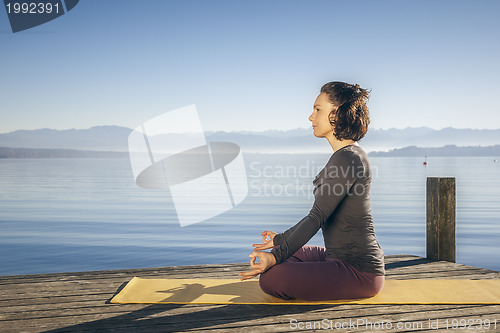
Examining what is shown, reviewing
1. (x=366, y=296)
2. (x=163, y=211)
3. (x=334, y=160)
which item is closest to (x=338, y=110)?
(x=334, y=160)

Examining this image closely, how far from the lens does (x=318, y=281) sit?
11.5 feet

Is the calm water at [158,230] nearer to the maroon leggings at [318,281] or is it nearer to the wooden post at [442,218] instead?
the wooden post at [442,218]

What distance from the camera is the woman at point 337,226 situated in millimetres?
3344

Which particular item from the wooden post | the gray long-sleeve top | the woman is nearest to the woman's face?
the woman

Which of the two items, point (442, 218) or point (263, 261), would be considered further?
Answer: point (442, 218)

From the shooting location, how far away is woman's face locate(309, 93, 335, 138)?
3.51m

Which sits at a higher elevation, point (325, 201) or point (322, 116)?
point (322, 116)

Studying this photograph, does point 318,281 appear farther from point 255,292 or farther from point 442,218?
point 442,218

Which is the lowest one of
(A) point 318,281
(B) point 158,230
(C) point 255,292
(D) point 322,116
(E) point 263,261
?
(B) point 158,230

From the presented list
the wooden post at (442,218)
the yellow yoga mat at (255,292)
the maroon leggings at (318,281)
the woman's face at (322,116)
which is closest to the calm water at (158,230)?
the wooden post at (442,218)

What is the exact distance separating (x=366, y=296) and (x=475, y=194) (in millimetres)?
26973

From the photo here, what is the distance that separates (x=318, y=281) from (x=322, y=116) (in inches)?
48.1

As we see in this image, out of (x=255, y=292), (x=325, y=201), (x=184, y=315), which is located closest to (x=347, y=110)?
(x=325, y=201)

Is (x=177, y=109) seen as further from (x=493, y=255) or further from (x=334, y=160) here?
(x=493, y=255)
